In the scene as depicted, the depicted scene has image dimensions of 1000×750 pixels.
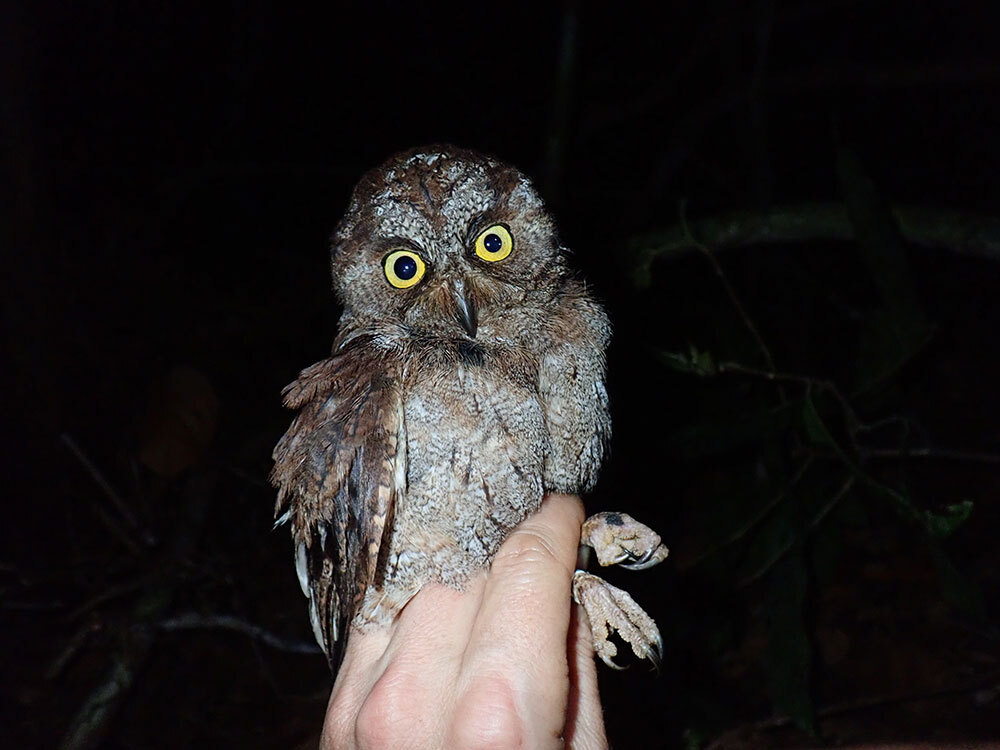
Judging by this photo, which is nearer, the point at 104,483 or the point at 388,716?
the point at 388,716

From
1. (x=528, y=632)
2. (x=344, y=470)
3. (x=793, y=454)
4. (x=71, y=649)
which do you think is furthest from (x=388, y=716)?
(x=71, y=649)

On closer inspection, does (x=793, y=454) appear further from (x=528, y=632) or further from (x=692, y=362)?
(x=528, y=632)

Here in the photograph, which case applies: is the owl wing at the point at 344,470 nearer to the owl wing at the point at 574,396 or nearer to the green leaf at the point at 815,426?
the owl wing at the point at 574,396

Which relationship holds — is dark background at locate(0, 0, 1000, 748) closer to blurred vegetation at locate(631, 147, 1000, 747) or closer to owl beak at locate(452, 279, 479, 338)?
blurred vegetation at locate(631, 147, 1000, 747)

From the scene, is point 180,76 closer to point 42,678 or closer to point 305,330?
point 305,330

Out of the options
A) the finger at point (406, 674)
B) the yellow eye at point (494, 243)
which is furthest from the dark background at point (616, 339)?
the finger at point (406, 674)

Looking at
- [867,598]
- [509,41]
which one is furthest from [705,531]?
[509,41]

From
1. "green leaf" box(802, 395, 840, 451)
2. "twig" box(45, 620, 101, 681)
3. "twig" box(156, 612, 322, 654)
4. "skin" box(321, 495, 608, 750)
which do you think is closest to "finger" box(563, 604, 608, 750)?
"skin" box(321, 495, 608, 750)
